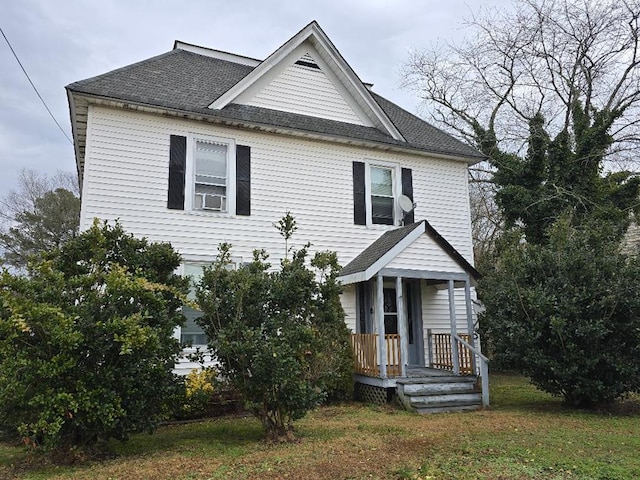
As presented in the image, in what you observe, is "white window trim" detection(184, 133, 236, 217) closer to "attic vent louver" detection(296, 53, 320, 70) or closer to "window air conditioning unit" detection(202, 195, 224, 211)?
"window air conditioning unit" detection(202, 195, 224, 211)

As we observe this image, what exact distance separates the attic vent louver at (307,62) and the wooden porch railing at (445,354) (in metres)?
7.27

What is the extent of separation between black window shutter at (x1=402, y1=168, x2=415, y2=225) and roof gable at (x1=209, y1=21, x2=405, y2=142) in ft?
2.79

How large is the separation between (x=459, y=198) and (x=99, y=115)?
9013 mm

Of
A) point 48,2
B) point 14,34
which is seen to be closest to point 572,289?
point 48,2

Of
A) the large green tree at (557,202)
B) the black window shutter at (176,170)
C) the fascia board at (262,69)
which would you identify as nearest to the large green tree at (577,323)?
the large green tree at (557,202)

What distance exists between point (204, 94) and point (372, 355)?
6940mm

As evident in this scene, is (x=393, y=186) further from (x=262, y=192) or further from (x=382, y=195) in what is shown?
(x=262, y=192)

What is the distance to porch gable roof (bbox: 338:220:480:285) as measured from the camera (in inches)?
389

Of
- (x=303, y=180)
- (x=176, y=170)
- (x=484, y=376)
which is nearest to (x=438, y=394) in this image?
(x=484, y=376)

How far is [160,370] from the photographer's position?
19.7 feet

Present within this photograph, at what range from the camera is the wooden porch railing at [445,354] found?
10.6 meters

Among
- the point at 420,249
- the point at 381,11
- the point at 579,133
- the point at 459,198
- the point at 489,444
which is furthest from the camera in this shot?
the point at 579,133

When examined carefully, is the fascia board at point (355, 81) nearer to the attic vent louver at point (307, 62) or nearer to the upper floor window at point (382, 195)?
the attic vent louver at point (307, 62)

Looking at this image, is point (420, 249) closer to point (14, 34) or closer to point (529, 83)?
point (14, 34)
